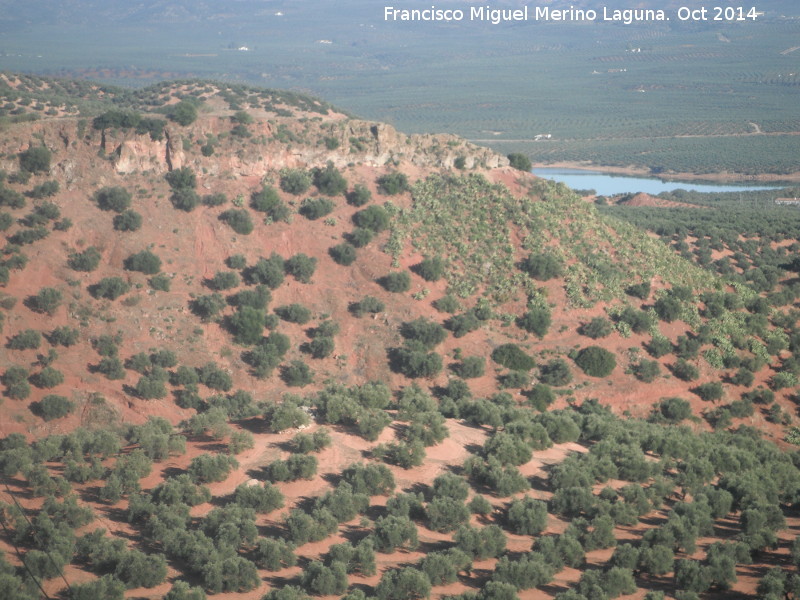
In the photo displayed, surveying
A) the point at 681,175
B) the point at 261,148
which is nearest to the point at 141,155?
the point at 261,148

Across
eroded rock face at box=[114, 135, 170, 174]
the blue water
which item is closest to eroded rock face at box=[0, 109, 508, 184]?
eroded rock face at box=[114, 135, 170, 174]

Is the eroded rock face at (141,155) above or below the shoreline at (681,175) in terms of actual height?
above

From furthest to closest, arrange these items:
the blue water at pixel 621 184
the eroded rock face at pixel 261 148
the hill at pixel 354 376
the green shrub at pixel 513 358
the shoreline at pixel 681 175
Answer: the shoreline at pixel 681 175 < the blue water at pixel 621 184 < the eroded rock face at pixel 261 148 < the green shrub at pixel 513 358 < the hill at pixel 354 376

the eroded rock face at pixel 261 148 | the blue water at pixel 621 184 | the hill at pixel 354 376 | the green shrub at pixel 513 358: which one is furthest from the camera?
the blue water at pixel 621 184

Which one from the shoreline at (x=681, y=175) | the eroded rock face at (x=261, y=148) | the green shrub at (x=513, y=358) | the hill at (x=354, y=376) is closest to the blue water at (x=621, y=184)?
the shoreline at (x=681, y=175)

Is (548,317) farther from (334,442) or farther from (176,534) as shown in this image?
(176,534)

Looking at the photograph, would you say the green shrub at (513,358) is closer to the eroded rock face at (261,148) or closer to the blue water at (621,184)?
the eroded rock face at (261,148)

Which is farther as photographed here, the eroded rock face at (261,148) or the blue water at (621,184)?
the blue water at (621,184)
